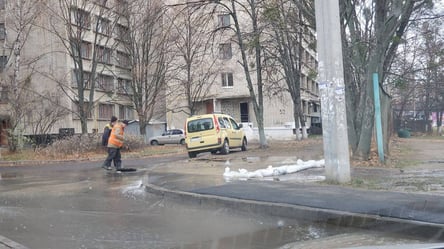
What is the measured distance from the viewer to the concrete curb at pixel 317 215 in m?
6.42

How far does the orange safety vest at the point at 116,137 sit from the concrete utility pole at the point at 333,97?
823cm

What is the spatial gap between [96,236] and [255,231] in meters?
2.25

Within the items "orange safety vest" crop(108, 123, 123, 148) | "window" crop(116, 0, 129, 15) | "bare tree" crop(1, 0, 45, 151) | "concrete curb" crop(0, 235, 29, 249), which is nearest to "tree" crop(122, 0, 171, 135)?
"window" crop(116, 0, 129, 15)

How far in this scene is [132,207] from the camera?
945cm

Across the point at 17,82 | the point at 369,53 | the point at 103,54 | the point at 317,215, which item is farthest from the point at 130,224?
the point at 103,54

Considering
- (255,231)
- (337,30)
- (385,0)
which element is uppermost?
(385,0)

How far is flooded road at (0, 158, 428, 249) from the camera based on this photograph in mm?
6641

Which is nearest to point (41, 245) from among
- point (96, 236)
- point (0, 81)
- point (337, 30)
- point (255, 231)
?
point (96, 236)

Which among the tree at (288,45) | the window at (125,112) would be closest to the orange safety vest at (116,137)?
the tree at (288,45)

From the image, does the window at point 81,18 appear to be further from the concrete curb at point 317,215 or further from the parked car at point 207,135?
the concrete curb at point 317,215

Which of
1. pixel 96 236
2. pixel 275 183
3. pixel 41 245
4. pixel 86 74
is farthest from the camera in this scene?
pixel 86 74

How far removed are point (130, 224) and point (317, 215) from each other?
114 inches

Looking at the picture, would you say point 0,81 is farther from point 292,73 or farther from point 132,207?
point 132,207

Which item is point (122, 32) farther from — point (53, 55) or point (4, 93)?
point (53, 55)
